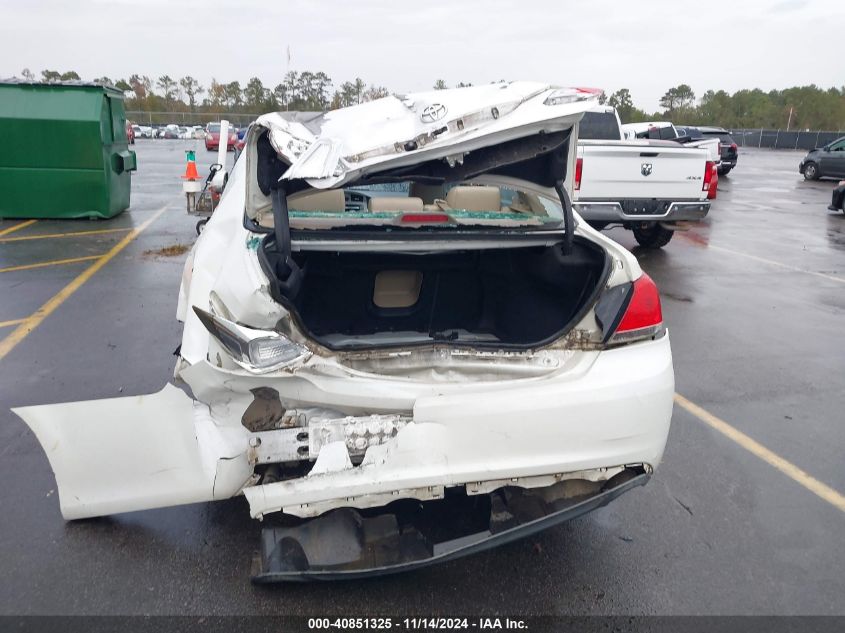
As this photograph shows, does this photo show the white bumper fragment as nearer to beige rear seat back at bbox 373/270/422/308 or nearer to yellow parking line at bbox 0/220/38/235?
beige rear seat back at bbox 373/270/422/308

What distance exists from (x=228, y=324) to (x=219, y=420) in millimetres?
391

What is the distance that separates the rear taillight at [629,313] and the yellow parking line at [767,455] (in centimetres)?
147

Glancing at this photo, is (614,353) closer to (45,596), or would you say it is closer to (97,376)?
(45,596)

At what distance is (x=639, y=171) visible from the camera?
8453 mm

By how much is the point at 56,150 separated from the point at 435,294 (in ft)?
30.7

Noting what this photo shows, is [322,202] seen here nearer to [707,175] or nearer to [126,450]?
[126,450]

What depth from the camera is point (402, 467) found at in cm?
227

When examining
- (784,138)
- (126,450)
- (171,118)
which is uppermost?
(784,138)

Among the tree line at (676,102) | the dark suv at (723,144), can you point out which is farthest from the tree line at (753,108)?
the dark suv at (723,144)

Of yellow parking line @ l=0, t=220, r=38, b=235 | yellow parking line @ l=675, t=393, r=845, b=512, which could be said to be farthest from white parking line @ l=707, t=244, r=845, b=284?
yellow parking line @ l=0, t=220, r=38, b=235

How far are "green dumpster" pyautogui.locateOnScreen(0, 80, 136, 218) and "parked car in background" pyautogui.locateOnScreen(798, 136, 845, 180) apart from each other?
2253cm

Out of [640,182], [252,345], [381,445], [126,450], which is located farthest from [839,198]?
[126,450]

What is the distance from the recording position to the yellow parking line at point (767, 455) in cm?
333

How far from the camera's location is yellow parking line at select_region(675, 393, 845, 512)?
3325mm
